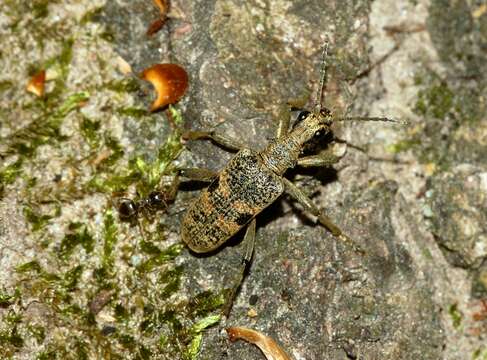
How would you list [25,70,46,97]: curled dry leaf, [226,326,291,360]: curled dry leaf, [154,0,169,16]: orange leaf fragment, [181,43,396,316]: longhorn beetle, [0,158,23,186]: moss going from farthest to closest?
[154,0,169,16]: orange leaf fragment → [25,70,46,97]: curled dry leaf → [0,158,23,186]: moss → [181,43,396,316]: longhorn beetle → [226,326,291,360]: curled dry leaf

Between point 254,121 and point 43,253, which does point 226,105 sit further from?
point 43,253

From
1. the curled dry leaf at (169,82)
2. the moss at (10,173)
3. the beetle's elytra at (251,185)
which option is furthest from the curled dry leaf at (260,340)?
the moss at (10,173)

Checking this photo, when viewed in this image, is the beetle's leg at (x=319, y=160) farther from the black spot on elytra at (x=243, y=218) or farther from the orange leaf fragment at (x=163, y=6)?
the orange leaf fragment at (x=163, y=6)

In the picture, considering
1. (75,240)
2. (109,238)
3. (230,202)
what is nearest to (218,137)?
(230,202)

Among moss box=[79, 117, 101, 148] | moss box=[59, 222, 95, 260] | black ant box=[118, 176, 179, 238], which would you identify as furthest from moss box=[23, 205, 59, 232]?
moss box=[79, 117, 101, 148]

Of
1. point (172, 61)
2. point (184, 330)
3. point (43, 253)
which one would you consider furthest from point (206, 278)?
point (172, 61)

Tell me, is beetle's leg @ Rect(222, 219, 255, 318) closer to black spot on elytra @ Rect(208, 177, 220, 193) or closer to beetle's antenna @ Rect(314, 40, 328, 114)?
black spot on elytra @ Rect(208, 177, 220, 193)

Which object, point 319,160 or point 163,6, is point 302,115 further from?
point 163,6
